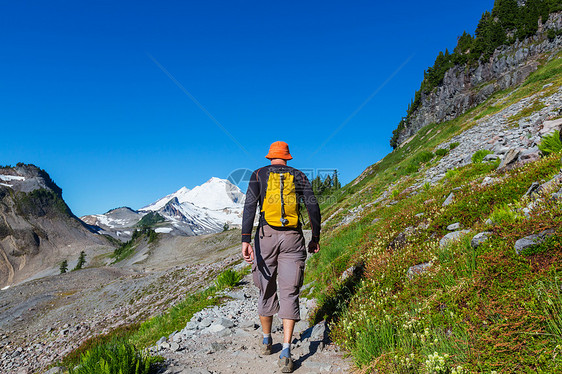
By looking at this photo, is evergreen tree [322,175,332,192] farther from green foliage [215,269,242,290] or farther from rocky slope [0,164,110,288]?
rocky slope [0,164,110,288]

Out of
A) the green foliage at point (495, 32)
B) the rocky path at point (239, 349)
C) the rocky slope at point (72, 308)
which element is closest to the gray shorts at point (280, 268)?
the rocky path at point (239, 349)

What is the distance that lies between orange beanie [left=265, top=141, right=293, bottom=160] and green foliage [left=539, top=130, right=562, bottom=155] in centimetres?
594

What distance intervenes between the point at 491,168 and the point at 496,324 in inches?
299

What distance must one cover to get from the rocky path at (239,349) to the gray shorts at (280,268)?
2.40 feet

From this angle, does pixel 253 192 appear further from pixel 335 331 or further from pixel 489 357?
pixel 489 357

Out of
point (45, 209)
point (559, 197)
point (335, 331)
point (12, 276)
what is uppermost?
point (45, 209)

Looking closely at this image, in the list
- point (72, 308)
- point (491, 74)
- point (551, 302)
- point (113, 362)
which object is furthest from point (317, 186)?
point (551, 302)

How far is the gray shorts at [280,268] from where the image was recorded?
15.7ft

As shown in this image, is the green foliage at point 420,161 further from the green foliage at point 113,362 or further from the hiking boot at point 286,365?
the green foliage at point 113,362

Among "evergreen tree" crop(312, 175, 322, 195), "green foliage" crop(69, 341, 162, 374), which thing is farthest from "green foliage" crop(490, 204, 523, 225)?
"evergreen tree" crop(312, 175, 322, 195)

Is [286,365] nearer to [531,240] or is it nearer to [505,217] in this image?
[531,240]

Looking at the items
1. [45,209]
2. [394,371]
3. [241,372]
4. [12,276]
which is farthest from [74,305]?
[45,209]

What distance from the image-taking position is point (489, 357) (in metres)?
2.79

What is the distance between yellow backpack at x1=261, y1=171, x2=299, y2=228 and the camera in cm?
489
